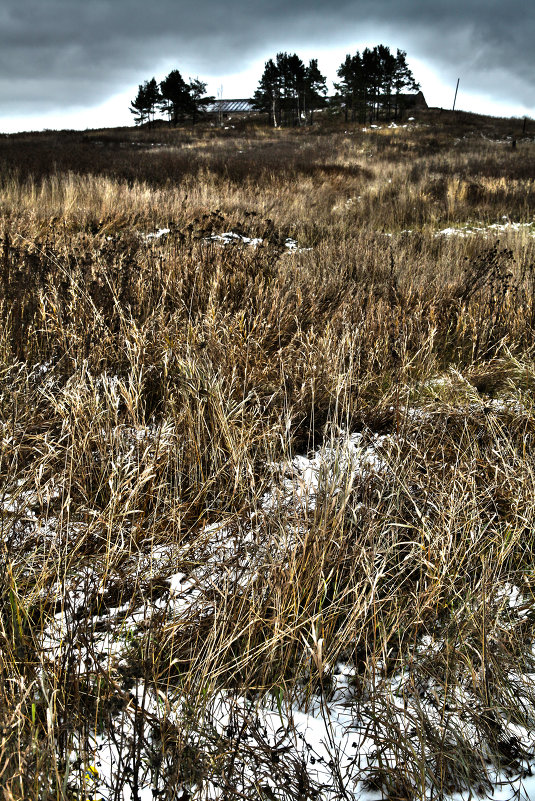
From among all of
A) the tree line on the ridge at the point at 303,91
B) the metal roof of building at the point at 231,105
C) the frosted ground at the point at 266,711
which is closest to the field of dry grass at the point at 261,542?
the frosted ground at the point at 266,711

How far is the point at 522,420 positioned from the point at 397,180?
12.1m

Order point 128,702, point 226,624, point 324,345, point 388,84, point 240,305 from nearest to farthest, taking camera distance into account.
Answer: point 128,702 → point 226,624 → point 324,345 → point 240,305 → point 388,84

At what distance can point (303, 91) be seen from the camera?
50688 mm

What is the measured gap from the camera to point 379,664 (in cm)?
137

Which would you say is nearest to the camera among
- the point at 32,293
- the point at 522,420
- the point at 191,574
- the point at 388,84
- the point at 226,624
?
the point at 226,624

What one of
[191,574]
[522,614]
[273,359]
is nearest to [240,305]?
[273,359]

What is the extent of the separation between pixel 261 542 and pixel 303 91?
60.7m

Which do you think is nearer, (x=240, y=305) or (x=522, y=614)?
(x=522, y=614)

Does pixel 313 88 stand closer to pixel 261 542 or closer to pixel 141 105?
pixel 141 105

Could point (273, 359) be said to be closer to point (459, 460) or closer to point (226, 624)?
point (459, 460)

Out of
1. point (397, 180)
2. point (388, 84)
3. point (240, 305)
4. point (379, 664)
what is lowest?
point (379, 664)

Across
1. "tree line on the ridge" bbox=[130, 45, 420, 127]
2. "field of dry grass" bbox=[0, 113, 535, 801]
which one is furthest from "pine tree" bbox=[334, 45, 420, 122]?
"field of dry grass" bbox=[0, 113, 535, 801]

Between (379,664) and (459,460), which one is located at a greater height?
(459,460)

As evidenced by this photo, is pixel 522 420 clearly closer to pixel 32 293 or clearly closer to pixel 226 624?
pixel 226 624
